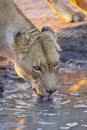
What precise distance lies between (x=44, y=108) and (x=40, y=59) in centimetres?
48

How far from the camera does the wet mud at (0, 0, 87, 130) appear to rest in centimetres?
529

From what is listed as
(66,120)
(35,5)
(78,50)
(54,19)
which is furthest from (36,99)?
(35,5)

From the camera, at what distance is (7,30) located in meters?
6.07

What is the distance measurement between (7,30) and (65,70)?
5.55 feet

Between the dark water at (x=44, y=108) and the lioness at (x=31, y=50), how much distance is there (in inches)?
7.0

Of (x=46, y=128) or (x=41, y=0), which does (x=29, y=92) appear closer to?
(x=46, y=128)

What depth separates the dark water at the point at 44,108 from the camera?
206 inches

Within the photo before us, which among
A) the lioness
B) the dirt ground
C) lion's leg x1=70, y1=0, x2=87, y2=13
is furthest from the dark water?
the dirt ground

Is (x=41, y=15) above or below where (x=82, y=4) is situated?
below

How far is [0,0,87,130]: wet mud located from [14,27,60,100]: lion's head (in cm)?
23

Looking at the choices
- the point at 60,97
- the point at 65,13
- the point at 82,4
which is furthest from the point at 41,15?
the point at 60,97

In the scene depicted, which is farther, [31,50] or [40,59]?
[31,50]

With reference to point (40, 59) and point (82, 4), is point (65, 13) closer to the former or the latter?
point (82, 4)

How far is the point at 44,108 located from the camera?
577 centimetres
